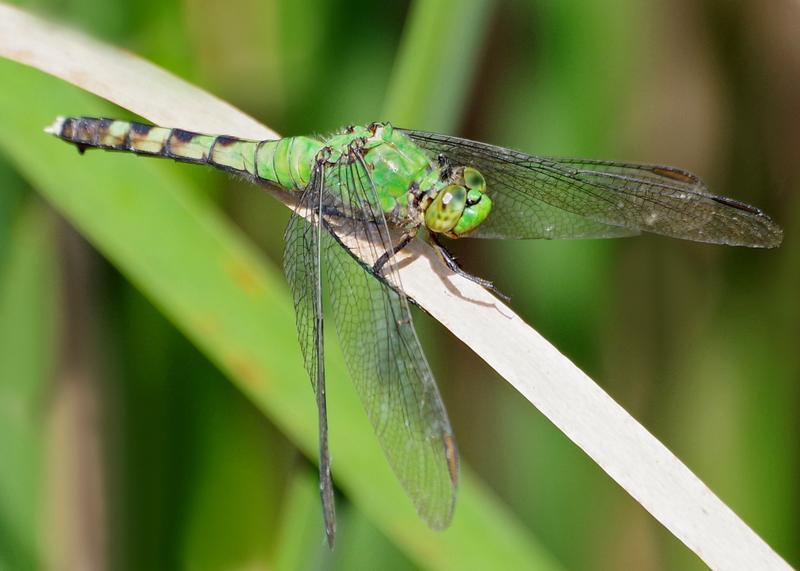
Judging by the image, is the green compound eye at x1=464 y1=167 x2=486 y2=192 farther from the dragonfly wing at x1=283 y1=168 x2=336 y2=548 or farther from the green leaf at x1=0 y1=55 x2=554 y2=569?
the green leaf at x1=0 y1=55 x2=554 y2=569

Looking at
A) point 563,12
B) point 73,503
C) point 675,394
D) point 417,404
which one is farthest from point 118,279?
point 675,394

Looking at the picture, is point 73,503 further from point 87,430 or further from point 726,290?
point 726,290

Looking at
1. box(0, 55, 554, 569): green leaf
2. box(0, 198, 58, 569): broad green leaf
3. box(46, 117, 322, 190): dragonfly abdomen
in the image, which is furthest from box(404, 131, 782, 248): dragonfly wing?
box(0, 198, 58, 569): broad green leaf

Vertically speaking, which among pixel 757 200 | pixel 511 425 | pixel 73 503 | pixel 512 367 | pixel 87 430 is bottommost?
pixel 73 503

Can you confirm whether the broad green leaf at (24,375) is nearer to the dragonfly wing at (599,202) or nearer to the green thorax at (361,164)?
the green thorax at (361,164)

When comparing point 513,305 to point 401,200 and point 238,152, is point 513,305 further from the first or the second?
point 238,152
